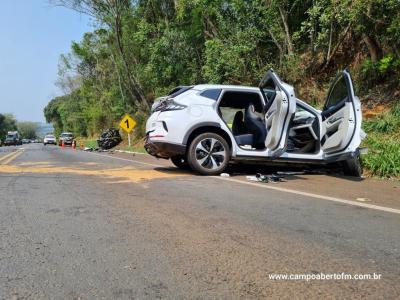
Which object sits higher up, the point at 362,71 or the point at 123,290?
the point at 362,71

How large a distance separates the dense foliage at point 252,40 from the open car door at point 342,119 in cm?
425

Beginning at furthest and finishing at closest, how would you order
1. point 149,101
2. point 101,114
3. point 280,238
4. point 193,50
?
point 101,114, point 149,101, point 193,50, point 280,238

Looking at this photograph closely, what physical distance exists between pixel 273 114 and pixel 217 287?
5.79 meters

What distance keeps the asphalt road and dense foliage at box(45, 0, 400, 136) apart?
27.8 ft

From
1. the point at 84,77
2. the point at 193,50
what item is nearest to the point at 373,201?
the point at 193,50

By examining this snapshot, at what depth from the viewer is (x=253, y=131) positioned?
9695mm

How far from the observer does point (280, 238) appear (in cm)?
446

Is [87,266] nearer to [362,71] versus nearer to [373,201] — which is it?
[373,201]

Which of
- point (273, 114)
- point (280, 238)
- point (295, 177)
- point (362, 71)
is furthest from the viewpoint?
point (362, 71)

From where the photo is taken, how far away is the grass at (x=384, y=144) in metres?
9.19

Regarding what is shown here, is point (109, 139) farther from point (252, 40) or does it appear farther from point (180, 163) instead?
point (180, 163)

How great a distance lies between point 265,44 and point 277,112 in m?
10.8

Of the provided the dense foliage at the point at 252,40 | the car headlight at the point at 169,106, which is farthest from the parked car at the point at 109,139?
the car headlight at the point at 169,106

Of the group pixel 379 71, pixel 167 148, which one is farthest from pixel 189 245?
pixel 379 71
